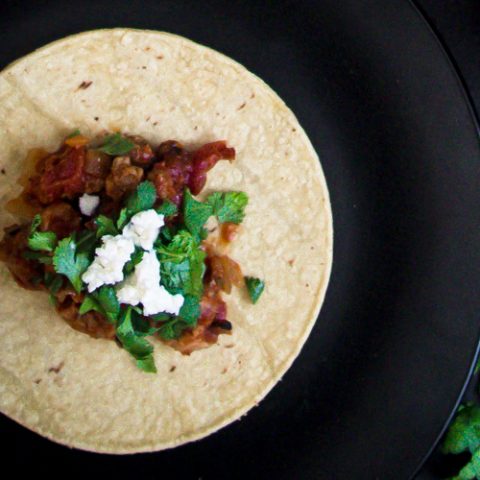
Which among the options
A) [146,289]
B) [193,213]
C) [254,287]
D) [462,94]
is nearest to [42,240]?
[146,289]

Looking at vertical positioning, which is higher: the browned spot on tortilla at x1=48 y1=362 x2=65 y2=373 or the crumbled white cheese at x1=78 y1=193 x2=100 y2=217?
the crumbled white cheese at x1=78 y1=193 x2=100 y2=217

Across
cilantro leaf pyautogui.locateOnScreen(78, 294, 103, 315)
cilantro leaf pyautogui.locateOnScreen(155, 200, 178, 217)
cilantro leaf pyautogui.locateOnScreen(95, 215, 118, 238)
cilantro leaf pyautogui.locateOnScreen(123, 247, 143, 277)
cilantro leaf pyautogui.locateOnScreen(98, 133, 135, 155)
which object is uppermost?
cilantro leaf pyautogui.locateOnScreen(98, 133, 135, 155)

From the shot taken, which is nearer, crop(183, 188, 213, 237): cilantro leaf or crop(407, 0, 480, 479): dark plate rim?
crop(183, 188, 213, 237): cilantro leaf

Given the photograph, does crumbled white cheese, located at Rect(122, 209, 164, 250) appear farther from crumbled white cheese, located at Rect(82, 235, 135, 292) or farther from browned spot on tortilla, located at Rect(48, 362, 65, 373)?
browned spot on tortilla, located at Rect(48, 362, 65, 373)

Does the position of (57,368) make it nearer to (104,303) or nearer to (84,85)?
(104,303)

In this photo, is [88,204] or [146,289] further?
[88,204]

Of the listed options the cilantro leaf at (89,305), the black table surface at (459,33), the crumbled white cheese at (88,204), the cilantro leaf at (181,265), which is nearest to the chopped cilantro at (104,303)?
the cilantro leaf at (89,305)

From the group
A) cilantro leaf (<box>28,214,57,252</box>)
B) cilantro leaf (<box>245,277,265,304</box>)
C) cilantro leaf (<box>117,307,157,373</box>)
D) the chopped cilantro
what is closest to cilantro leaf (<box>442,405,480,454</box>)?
cilantro leaf (<box>245,277,265,304</box>)
